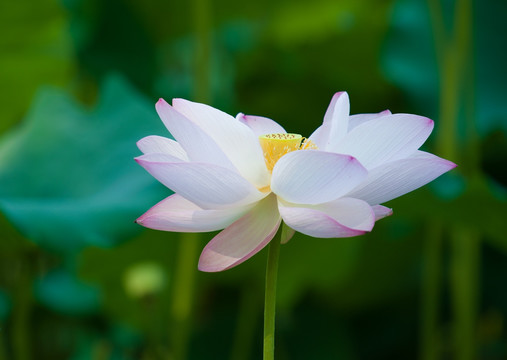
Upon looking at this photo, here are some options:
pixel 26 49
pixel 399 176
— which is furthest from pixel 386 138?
pixel 26 49

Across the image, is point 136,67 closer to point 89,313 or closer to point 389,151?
point 89,313

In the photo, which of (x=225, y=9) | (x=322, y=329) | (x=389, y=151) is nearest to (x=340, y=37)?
(x=225, y=9)

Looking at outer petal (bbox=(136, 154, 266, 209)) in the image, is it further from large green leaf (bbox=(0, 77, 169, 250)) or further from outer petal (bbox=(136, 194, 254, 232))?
large green leaf (bbox=(0, 77, 169, 250))

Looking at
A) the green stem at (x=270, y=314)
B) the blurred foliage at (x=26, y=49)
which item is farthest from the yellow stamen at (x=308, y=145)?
the blurred foliage at (x=26, y=49)

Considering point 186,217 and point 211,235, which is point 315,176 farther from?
point 211,235

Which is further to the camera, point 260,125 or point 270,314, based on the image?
point 260,125

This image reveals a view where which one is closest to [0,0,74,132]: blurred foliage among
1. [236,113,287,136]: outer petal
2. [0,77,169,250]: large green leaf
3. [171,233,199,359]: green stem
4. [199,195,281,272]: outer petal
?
[0,77,169,250]: large green leaf
